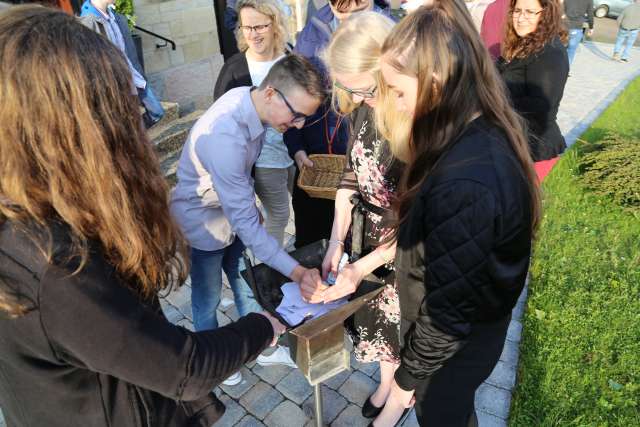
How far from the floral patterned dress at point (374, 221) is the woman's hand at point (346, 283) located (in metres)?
0.07

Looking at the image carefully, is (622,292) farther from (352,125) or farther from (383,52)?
(383,52)


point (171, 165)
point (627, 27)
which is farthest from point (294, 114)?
point (627, 27)

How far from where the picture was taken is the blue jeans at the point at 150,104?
16.0ft

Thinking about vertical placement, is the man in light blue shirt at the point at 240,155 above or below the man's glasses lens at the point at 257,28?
below


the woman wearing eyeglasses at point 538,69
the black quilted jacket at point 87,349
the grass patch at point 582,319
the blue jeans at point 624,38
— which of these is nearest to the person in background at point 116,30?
the woman wearing eyeglasses at point 538,69

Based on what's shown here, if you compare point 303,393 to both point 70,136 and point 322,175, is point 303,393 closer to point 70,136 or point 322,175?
point 322,175

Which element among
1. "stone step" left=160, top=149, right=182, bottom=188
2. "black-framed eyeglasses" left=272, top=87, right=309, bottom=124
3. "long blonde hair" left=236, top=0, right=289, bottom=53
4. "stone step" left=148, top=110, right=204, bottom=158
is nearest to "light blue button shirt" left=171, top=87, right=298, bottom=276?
"black-framed eyeglasses" left=272, top=87, right=309, bottom=124

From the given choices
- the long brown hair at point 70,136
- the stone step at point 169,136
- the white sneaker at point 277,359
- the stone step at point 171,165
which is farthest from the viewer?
the stone step at point 169,136

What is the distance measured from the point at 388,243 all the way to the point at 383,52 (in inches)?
33.6

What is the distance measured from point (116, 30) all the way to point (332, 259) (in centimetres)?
375

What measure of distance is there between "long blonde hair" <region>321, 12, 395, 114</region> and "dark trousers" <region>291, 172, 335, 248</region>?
1310 mm

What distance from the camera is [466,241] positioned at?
53.3 inches

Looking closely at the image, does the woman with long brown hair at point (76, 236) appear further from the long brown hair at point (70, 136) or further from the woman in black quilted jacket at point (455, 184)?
the woman in black quilted jacket at point (455, 184)

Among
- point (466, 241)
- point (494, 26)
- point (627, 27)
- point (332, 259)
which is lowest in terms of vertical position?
point (627, 27)
